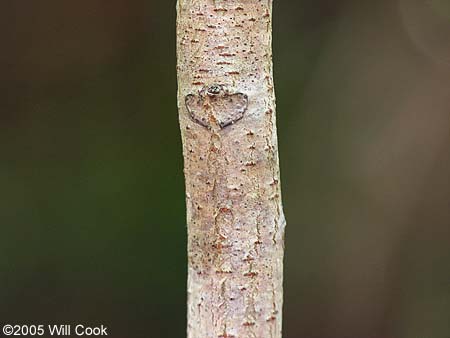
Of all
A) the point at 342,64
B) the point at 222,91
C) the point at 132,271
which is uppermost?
the point at 342,64

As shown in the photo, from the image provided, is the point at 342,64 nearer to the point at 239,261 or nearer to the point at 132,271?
the point at 132,271

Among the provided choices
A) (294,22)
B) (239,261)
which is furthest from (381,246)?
(239,261)
